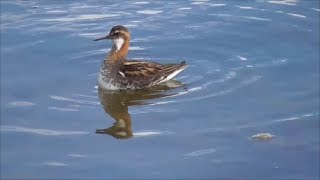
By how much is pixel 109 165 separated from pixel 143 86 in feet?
12.1

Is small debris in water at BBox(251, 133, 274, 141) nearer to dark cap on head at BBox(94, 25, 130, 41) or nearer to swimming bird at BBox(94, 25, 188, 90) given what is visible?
swimming bird at BBox(94, 25, 188, 90)

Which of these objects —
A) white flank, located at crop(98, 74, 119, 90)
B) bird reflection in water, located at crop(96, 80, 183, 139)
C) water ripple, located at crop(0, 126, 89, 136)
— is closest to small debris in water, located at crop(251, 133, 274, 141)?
bird reflection in water, located at crop(96, 80, 183, 139)

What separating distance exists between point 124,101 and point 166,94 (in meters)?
0.71

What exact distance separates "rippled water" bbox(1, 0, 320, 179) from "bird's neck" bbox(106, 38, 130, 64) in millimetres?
430

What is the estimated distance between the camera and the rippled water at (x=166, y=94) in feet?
35.9

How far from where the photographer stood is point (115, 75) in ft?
46.8

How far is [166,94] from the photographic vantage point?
45.0 feet

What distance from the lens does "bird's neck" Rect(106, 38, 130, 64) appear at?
14555 millimetres

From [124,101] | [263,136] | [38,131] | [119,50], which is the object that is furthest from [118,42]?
[263,136]

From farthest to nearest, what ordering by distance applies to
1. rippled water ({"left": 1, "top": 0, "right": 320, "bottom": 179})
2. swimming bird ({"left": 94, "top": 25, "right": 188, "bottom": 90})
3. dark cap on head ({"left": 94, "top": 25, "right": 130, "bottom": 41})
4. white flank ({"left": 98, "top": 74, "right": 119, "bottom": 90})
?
dark cap on head ({"left": 94, "top": 25, "right": 130, "bottom": 41}) < swimming bird ({"left": 94, "top": 25, "right": 188, "bottom": 90}) < white flank ({"left": 98, "top": 74, "right": 119, "bottom": 90}) < rippled water ({"left": 1, "top": 0, "right": 320, "bottom": 179})

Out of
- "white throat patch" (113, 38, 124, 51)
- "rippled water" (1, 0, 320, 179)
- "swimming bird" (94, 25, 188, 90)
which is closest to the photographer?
"rippled water" (1, 0, 320, 179)

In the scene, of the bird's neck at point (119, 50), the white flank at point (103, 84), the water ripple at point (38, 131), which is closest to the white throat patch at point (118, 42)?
the bird's neck at point (119, 50)

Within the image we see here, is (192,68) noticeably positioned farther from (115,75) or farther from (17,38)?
(17,38)

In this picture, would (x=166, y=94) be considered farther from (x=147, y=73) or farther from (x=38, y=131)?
(x=38, y=131)
